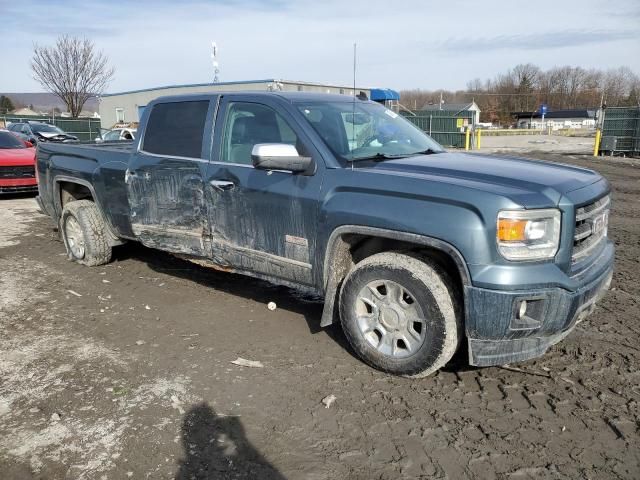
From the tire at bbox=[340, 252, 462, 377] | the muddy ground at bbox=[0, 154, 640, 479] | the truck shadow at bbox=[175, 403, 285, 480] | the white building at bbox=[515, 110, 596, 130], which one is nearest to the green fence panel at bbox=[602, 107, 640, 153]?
the muddy ground at bbox=[0, 154, 640, 479]

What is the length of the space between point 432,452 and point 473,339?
2.44ft

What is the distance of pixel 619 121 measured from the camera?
24.0 meters

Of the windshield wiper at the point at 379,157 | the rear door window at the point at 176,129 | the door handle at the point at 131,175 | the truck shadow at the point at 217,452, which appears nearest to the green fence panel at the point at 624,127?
the windshield wiper at the point at 379,157

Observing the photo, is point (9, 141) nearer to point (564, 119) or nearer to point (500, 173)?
point (500, 173)

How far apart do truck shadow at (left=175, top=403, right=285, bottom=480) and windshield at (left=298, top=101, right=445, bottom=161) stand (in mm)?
1960

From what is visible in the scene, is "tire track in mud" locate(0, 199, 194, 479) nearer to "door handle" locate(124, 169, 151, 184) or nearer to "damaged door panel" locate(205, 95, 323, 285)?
"damaged door panel" locate(205, 95, 323, 285)

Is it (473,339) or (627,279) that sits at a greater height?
(473,339)

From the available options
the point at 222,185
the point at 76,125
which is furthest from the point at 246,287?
the point at 76,125

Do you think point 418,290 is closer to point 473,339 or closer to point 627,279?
point 473,339

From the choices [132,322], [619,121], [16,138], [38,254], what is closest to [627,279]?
[132,322]

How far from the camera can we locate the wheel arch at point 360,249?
3.26m

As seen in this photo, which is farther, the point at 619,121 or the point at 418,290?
the point at 619,121

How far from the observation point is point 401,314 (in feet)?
11.4

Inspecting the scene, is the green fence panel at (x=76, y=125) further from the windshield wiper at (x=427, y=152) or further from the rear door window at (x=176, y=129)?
the windshield wiper at (x=427, y=152)
